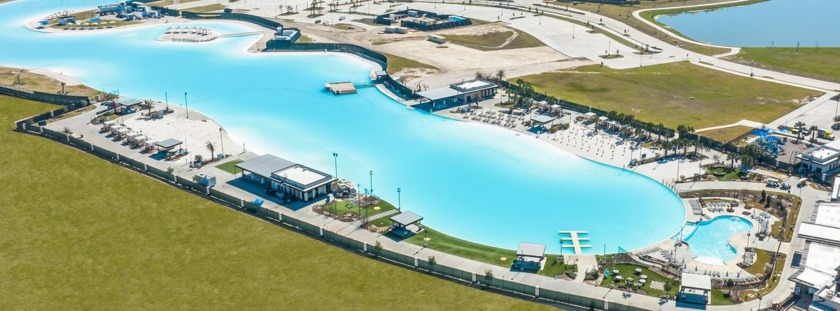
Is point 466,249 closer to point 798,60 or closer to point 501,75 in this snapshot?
point 501,75

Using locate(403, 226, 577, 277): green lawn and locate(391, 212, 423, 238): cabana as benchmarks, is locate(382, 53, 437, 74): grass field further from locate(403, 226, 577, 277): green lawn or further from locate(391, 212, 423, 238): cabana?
locate(403, 226, 577, 277): green lawn

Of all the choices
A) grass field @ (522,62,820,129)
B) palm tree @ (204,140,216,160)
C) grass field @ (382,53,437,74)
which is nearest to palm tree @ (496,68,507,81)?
grass field @ (522,62,820,129)

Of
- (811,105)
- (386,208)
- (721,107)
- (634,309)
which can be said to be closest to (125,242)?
(386,208)

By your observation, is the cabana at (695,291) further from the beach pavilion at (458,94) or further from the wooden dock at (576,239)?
the beach pavilion at (458,94)

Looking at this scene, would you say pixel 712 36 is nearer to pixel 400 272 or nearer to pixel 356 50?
pixel 356 50

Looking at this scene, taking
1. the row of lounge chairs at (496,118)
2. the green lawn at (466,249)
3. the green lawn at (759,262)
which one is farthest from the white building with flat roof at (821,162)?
the green lawn at (466,249)

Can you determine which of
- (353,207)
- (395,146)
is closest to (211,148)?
(395,146)
